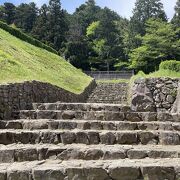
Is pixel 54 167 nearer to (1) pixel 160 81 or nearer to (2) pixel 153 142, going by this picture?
(2) pixel 153 142

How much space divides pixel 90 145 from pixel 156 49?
1315 inches

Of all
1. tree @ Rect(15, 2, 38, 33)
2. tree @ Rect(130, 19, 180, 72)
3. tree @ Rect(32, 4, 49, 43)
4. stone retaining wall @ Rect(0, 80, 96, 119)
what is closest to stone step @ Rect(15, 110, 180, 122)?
stone retaining wall @ Rect(0, 80, 96, 119)

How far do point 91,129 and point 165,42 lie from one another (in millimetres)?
32155

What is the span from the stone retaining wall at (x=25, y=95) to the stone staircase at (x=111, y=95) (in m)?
3.33

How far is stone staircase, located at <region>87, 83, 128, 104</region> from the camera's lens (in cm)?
1688

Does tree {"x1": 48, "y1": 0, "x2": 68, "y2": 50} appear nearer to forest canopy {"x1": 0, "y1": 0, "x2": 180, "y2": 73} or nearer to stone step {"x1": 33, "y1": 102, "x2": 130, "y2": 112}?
forest canopy {"x1": 0, "y1": 0, "x2": 180, "y2": 73}

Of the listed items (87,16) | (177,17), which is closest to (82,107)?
(177,17)

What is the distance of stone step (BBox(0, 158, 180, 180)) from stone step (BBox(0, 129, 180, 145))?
Answer: 168 cm

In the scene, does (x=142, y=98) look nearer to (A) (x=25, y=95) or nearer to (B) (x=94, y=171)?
(A) (x=25, y=95)

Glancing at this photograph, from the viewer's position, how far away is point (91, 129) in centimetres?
794

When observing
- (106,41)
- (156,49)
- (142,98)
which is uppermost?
(106,41)

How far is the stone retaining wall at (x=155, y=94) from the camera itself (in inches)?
426

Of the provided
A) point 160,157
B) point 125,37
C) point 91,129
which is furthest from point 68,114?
point 125,37

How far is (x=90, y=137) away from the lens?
24.0 feet
